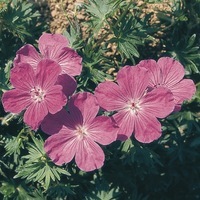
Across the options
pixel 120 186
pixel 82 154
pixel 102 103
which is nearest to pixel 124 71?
pixel 102 103

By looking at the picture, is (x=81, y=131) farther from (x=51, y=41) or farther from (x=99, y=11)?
(x=99, y=11)

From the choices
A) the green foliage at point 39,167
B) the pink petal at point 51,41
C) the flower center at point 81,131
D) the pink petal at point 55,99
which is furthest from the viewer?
the green foliage at point 39,167

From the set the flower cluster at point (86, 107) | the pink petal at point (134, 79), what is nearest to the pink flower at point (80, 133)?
the flower cluster at point (86, 107)

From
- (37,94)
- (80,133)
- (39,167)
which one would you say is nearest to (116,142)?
(39,167)

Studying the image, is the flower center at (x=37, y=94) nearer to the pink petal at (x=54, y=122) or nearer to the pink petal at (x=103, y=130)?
the pink petal at (x=54, y=122)

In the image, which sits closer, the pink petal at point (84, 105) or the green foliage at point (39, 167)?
the pink petal at point (84, 105)

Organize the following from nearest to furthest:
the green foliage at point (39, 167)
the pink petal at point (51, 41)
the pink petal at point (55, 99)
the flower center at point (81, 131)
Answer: the pink petal at point (55, 99) < the flower center at point (81, 131) < the pink petal at point (51, 41) < the green foliage at point (39, 167)

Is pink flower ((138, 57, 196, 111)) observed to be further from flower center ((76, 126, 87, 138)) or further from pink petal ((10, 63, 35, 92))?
pink petal ((10, 63, 35, 92))

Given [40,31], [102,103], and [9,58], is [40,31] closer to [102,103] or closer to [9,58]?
[9,58]
